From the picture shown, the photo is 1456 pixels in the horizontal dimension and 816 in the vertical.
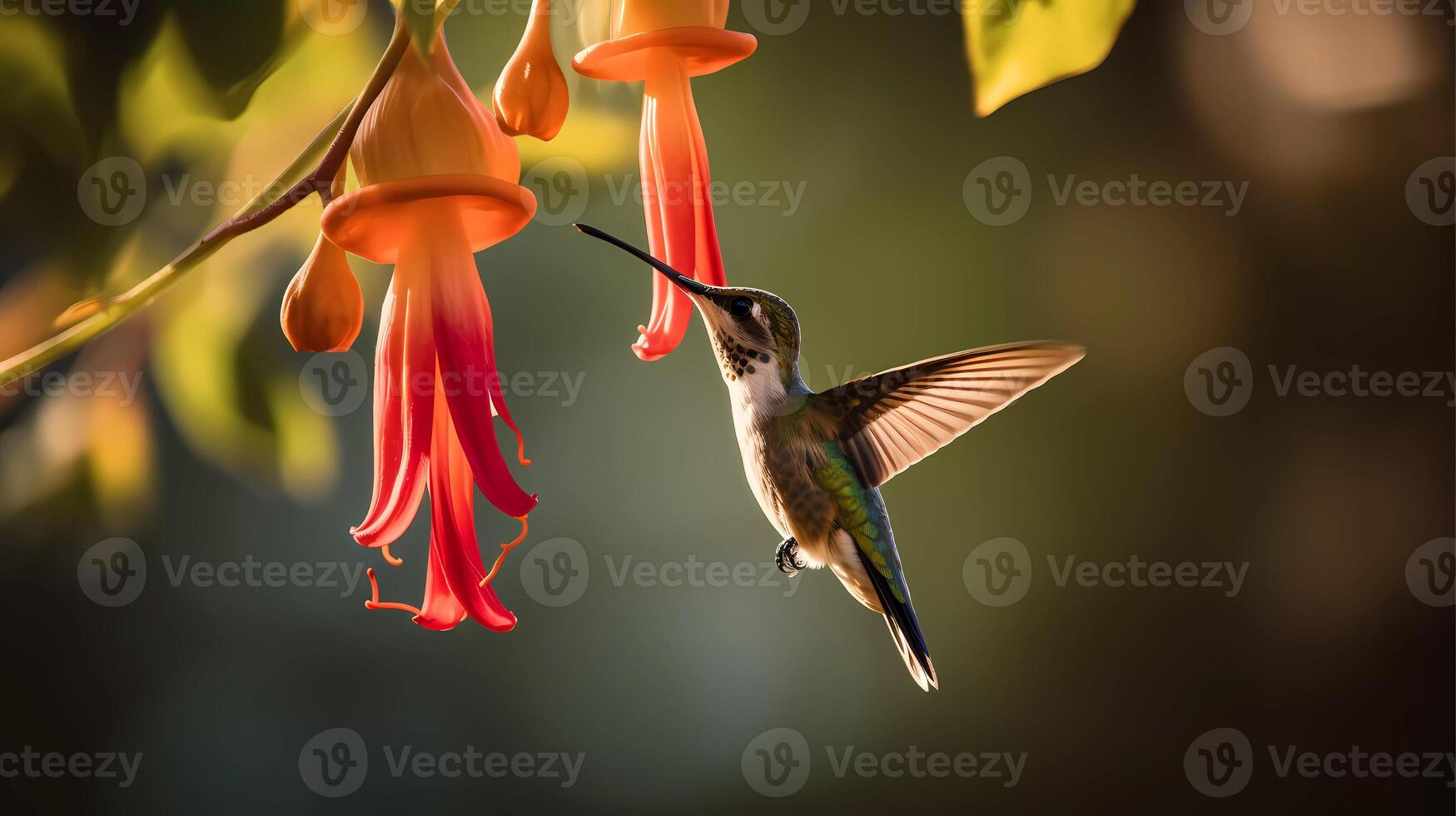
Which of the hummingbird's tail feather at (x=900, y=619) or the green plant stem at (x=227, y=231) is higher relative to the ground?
the green plant stem at (x=227, y=231)

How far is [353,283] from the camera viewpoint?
16.7 inches

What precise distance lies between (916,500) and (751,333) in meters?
1.02

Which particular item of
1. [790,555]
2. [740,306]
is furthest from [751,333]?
[790,555]

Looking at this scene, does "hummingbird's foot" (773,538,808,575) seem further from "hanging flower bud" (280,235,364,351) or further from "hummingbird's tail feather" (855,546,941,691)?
"hanging flower bud" (280,235,364,351)

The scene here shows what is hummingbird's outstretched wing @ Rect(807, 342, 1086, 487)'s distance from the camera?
0.50m

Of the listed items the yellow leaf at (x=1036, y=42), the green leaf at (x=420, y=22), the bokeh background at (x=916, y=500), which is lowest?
the bokeh background at (x=916, y=500)

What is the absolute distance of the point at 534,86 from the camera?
0.40 meters

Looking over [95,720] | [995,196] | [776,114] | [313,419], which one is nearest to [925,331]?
[995,196]

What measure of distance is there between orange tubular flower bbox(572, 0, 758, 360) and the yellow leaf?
10 cm

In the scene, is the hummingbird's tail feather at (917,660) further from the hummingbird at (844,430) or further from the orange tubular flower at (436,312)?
the orange tubular flower at (436,312)

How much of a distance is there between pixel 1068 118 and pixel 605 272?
0.65 m

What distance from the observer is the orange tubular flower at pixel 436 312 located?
1.21 ft

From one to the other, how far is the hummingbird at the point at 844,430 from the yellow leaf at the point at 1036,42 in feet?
0.38

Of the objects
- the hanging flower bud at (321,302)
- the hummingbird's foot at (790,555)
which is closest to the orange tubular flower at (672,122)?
the hanging flower bud at (321,302)
